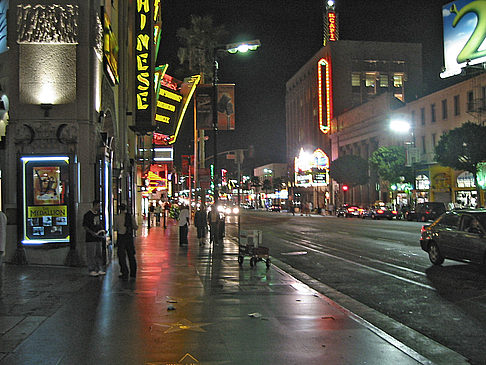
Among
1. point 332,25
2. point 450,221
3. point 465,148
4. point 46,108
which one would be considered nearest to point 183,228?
point 46,108

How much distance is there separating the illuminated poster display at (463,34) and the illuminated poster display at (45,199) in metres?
41.7

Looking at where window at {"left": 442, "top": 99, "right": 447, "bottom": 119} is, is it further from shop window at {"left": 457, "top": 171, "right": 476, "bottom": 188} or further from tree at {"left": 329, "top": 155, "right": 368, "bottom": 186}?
tree at {"left": 329, "top": 155, "right": 368, "bottom": 186}

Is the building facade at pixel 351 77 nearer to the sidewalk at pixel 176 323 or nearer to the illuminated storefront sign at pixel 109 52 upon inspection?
the illuminated storefront sign at pixel 109 52

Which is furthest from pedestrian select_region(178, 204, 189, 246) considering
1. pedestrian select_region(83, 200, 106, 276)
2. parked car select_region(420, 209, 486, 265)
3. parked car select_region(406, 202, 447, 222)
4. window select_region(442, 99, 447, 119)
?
window select_region(442, 99, 447, 119)

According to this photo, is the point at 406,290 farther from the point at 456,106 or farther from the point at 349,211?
the point at 349,211

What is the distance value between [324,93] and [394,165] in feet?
115

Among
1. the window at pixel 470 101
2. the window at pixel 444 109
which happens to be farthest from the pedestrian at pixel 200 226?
the window at pixel 444 109

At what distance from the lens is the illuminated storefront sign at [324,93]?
90562mm

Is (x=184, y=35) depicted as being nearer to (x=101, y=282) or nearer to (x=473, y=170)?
(x=473, y=170)

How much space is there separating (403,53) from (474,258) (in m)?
89.6

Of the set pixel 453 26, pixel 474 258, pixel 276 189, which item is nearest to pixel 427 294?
pixel 474 258

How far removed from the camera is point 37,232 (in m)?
13.7

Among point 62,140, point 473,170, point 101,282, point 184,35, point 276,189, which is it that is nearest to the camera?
point 101,282

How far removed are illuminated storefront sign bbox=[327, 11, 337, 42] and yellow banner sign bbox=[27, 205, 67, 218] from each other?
92151mm
